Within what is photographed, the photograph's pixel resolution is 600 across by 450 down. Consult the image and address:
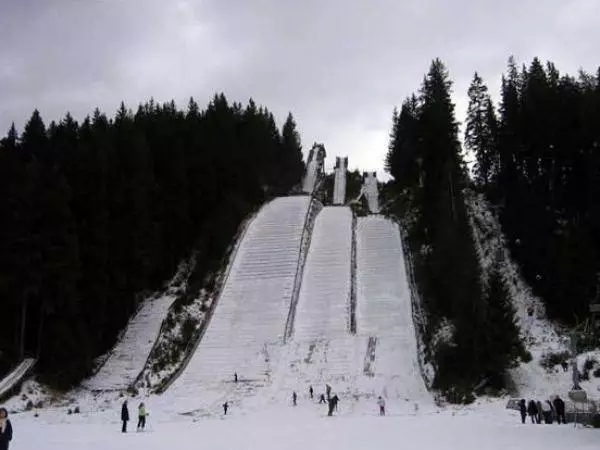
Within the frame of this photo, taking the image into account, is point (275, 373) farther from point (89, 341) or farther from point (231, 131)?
point (231, 131)

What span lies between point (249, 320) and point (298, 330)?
3680mm

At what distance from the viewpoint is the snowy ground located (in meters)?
17.7

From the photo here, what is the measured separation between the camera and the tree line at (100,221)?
36.2m

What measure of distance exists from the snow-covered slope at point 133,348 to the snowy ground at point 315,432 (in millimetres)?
7949

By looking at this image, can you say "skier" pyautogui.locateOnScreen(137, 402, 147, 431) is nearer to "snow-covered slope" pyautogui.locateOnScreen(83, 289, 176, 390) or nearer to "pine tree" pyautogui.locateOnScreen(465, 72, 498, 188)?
"snow-covered slope" pyautogui.locateOnScreen(83, 289, 176, 390)

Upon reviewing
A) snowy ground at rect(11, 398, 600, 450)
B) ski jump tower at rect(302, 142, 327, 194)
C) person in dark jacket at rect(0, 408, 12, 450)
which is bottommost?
snowy ground at rect(11, 398, 600, 450)

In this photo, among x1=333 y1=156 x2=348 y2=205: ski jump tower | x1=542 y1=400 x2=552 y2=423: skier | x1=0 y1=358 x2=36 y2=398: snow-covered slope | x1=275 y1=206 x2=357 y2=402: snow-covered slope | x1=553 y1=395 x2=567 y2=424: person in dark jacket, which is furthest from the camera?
x1=333 y1=156 x2=348 y2=205: ski jump tower

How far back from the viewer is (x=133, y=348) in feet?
133

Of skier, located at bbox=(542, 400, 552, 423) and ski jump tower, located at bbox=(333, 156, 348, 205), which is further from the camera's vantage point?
ski jump tower, located at bbox=(333, 156, 348, 205)

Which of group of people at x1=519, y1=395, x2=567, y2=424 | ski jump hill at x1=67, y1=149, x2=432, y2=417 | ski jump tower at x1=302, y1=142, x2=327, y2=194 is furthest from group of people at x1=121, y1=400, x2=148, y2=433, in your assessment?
ski jump tower at x1=302, y1=142, x2=327, y2=194

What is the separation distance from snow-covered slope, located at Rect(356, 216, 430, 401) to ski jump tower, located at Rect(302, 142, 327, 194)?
3689 centimetres

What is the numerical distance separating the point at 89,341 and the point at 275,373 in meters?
11.6

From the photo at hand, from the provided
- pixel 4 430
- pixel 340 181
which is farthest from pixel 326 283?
pixel 340 181

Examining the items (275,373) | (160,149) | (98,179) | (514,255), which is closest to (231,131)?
(160,149)
